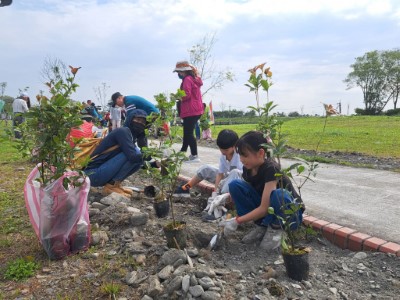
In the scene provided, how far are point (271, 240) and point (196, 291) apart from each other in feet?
2.89

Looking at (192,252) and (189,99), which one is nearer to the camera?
(192,252)

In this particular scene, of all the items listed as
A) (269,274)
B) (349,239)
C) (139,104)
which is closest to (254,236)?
(269,274)

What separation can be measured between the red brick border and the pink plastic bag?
72.6 inches

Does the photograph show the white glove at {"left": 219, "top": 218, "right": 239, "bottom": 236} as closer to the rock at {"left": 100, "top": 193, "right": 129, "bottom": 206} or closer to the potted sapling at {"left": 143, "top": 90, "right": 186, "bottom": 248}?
the potted sapling at {"left": 143, "top": 90, "right": 186, "bottom": 248}

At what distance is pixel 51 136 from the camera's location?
2.56m

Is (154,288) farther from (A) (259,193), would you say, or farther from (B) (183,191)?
(B) (183,191)

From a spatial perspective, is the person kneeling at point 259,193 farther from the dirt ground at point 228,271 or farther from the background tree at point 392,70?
the background tree at point 392,70

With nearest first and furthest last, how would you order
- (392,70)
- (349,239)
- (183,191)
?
(349,239), (183,191), (392,70)

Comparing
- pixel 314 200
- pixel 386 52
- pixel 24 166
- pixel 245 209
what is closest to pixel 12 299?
pixel 245 209

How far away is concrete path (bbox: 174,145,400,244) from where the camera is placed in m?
3.05

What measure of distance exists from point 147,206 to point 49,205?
1.38 metres

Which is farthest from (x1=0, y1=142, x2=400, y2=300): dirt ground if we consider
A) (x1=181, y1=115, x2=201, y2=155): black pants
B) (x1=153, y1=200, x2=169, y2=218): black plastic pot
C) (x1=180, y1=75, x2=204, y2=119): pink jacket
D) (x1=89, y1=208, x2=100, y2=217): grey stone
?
(x1=180, y1=75, x2=204, y2=119): pink jacket

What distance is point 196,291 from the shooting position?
1959mm

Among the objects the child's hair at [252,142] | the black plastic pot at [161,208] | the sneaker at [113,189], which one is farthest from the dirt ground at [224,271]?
the sneaker at [113,189]
